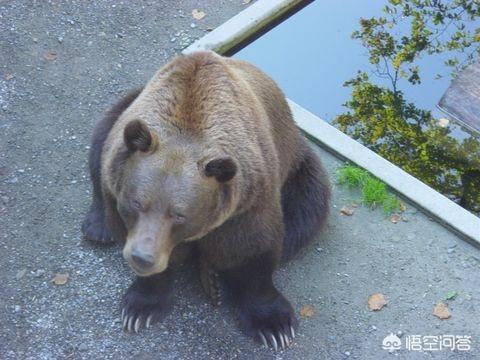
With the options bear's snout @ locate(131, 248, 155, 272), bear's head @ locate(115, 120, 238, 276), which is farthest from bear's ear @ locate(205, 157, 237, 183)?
bear's snout @ locate(131, 248, 155, 272)

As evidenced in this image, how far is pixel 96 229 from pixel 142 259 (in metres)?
1.52

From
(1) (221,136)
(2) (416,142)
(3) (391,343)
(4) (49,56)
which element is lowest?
(2) (416,142)

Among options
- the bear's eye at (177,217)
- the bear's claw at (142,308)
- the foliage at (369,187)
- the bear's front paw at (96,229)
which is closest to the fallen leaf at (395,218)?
the foliage at (369,187)

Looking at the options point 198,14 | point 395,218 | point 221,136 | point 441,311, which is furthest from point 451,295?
point 198,14

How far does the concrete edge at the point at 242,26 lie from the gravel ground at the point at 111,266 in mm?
412

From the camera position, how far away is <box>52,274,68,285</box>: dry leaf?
5168mm

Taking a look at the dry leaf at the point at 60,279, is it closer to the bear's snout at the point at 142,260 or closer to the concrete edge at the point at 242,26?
the bear's snout at the point at 142,260

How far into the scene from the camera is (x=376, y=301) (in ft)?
17.2

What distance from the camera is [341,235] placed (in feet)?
18.6

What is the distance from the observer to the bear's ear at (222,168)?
12.7 ft

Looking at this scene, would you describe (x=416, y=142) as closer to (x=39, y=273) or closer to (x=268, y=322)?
(x=268, y=322)

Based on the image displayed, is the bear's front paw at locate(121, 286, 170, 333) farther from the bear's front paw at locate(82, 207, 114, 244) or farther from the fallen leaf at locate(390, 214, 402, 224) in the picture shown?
the fallen leaf at locate(390, 214, 402, 224)

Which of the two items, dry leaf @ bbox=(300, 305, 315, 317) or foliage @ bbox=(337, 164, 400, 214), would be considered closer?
dry leaf @ bbox=(300, 305, 315, 317)

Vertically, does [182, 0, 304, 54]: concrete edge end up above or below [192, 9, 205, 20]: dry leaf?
above
